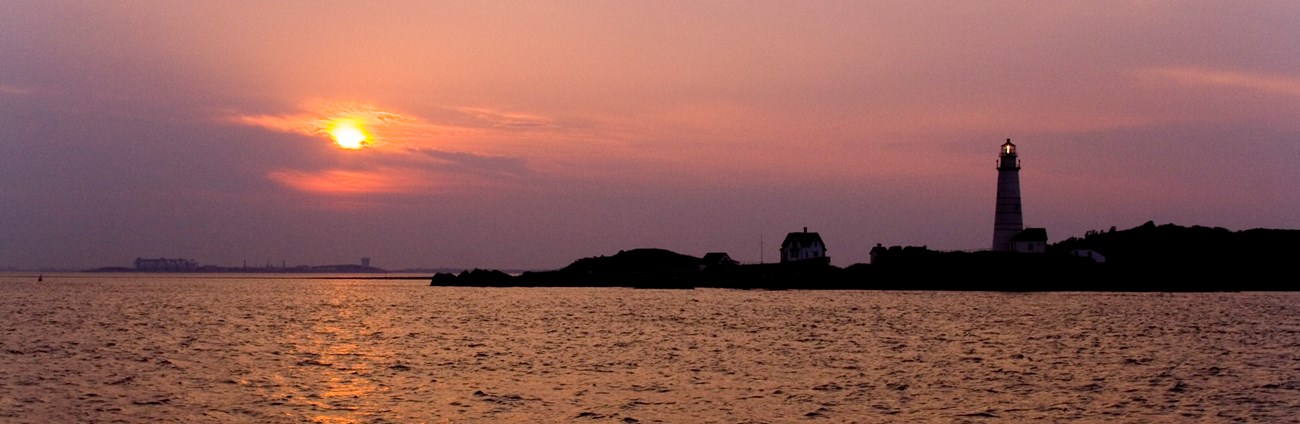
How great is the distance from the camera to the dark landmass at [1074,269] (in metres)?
133

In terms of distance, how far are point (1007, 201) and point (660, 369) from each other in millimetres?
95255

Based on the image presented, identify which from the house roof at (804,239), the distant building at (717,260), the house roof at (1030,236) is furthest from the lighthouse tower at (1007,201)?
the distant building at (717,260)

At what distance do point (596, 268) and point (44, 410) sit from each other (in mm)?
150020

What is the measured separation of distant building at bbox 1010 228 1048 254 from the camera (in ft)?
434

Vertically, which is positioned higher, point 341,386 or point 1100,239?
point 1100,239

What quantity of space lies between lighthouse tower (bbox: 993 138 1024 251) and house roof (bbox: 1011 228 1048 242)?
21.2 inches

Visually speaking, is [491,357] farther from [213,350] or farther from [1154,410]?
[1154,410]

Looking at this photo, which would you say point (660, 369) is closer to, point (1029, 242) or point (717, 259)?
point (1029, 242)

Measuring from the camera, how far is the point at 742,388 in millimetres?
38312

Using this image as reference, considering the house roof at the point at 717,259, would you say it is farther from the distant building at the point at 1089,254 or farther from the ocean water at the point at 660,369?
the ocean water at the point at 660,369

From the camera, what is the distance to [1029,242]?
132750mm

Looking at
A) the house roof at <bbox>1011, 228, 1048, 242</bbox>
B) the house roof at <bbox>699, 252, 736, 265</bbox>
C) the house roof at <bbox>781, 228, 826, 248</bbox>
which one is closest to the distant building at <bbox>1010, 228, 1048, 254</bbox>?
the house roof at <bbox>1011, 228, 1048, 242</bbox>

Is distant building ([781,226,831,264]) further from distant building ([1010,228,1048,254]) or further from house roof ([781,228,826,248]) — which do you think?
distant building ([1010,228,1048,254])

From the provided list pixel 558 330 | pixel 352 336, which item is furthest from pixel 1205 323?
pixel 352 336
